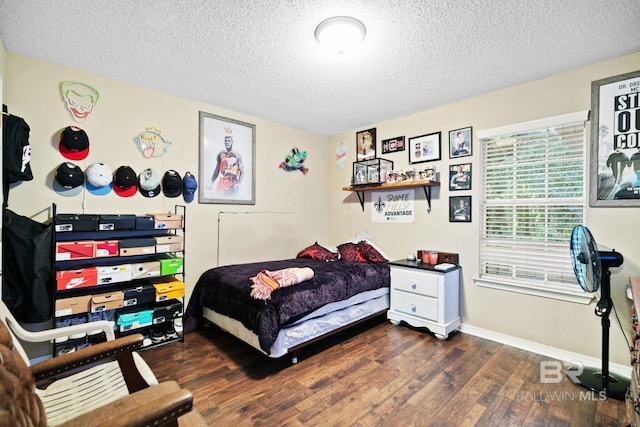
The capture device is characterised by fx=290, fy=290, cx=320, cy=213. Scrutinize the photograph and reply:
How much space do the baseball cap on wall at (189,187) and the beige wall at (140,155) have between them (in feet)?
0.29

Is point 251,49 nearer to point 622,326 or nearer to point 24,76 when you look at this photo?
point 24,76

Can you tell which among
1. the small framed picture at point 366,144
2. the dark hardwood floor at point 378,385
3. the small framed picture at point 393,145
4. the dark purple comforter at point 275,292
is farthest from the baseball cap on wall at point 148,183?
the small framed picture at point 393,145

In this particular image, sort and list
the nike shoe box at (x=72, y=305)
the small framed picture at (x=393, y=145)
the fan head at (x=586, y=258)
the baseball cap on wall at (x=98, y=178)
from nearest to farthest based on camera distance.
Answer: the fan head at (x=586, y=258) → the nike shoe box at (x=72, y=305) → the baseball cap on wall at (x=98, y=178) → the small framed picture at (x=393, y=145)

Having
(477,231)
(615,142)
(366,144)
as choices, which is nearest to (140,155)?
(366,144)

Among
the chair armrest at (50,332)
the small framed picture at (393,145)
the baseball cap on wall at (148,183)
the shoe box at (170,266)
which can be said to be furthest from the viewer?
the small framed picture at (393,145)

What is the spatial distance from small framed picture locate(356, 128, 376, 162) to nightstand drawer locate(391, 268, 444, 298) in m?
1.67

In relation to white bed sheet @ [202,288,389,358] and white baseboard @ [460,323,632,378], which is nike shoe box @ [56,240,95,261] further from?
white baseboard @ [460,323,632,378]

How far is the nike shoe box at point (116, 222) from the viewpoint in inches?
93.4

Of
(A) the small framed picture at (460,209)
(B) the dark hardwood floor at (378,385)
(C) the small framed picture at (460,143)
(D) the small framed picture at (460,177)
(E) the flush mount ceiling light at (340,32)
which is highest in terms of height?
(E) the flush mount ceiling light at (340,32)

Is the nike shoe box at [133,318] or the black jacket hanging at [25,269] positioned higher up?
the black jacket hanging at [25,269]

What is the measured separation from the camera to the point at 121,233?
270cm

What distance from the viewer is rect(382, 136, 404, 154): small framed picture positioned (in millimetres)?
3743

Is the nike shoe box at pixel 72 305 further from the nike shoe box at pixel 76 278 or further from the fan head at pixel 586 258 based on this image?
the fan head at pixel 586 258

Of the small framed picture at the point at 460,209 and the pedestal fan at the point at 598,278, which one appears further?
the small framed picture at the point at 460,209
